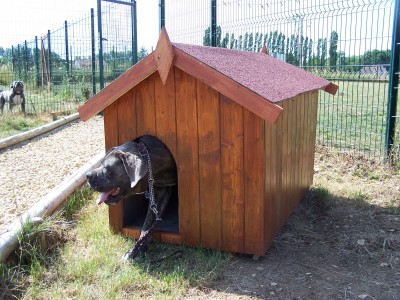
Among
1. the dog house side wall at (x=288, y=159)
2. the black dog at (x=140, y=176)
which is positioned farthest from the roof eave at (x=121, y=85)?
the dog house side wall at (x=288, y=159)

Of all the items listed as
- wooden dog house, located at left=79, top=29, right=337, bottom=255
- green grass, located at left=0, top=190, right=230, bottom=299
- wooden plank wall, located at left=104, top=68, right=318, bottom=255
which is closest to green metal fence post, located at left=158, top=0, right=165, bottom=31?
wooden dog house, located at left=79, top=29, right=337, bottom=255

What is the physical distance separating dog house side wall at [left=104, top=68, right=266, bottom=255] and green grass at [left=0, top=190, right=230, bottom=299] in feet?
0.85

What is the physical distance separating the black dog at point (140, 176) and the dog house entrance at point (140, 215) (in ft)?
1.02

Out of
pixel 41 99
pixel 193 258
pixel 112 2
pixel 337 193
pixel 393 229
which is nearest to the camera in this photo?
pixel 193 258

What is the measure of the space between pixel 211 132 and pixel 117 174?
83cm

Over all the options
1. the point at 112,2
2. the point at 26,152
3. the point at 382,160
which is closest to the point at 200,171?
the point at 382,160

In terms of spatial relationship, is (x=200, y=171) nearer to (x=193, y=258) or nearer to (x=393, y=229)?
(x=193, y=258)

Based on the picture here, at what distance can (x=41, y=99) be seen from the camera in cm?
1300

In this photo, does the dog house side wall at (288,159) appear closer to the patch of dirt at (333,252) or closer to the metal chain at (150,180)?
the patch of dirt at (333,252)

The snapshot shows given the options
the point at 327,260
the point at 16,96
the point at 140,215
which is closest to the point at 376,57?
the point at 327,260

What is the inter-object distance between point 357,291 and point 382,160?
11.8 ft

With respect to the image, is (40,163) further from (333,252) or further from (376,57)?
(376,57)

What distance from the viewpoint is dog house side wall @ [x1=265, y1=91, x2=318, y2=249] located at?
370cm

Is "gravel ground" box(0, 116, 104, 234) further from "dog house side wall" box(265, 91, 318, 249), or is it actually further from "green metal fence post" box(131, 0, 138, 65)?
"green metal fence post" box(131, 0, 138, 65)
